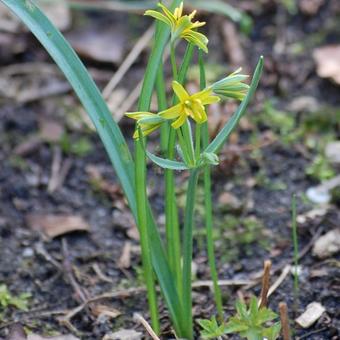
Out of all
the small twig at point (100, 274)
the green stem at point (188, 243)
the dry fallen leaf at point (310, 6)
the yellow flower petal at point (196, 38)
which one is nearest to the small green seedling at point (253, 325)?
the green stem at point (188, 243)

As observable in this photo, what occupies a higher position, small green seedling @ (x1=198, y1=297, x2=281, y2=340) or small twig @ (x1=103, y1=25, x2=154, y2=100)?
small twig @ (x1=103, y1=25, x2=154, y2=100)

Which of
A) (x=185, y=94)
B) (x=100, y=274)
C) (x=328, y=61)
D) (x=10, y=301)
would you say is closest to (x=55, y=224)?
(x=100, y=274)

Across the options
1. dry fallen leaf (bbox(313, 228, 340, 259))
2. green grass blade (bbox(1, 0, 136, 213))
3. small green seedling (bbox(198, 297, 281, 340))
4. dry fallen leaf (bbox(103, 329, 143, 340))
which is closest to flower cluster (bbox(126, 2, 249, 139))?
green grass blade (bbox(1, 0, 136, 213))

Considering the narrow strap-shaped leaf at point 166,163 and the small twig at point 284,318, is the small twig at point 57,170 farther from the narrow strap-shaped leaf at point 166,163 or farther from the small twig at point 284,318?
the small twig at point 284,318

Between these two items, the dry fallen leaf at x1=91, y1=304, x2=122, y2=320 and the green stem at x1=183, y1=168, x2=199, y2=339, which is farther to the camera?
the dry fallen leaf at x1=91, y1=304, x2=122, y2=320

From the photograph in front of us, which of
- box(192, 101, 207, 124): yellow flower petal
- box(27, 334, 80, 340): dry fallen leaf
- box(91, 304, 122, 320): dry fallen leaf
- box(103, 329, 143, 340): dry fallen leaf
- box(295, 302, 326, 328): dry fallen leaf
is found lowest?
box(91, 304, 122, 320): dry fallen leaf

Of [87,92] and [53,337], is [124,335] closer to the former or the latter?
[53,337]

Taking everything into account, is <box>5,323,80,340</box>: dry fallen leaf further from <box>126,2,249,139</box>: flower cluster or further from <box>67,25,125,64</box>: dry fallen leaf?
<box>67,25,125,64</box>: dry fallen leaf
